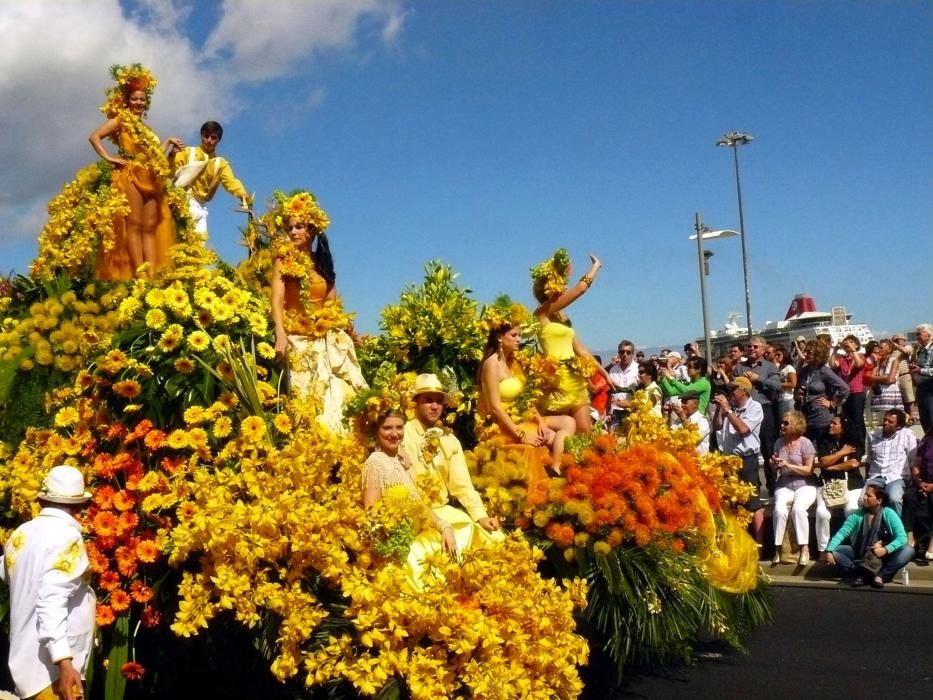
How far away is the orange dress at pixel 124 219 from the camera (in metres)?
6.43

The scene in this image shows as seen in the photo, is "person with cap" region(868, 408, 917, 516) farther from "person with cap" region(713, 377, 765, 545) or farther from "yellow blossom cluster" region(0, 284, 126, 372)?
"yellow blossom cluster" region(0, 284, 126, 372)

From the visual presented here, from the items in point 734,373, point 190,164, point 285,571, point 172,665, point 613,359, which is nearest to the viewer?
point 285,571

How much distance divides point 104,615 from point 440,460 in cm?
188

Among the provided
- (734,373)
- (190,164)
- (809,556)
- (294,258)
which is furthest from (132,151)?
(734,373)

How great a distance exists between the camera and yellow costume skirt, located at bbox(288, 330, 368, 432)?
5676 mm

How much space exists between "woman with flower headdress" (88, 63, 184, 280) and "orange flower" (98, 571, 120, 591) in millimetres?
2536

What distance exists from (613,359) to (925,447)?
581cm

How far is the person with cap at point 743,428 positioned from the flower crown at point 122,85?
6596mm

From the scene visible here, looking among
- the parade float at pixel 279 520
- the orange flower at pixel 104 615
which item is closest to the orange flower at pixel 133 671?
the parade float at pixel 279 520

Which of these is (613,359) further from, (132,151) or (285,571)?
(285,571)

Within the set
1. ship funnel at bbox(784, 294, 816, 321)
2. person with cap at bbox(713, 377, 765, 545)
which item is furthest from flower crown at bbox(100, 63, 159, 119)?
ship funnel at bbox(784, 294, 816, 321)

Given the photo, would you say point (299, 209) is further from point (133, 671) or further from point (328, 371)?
point (133, 671)

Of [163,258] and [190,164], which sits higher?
[190,164]

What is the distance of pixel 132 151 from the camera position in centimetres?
661
